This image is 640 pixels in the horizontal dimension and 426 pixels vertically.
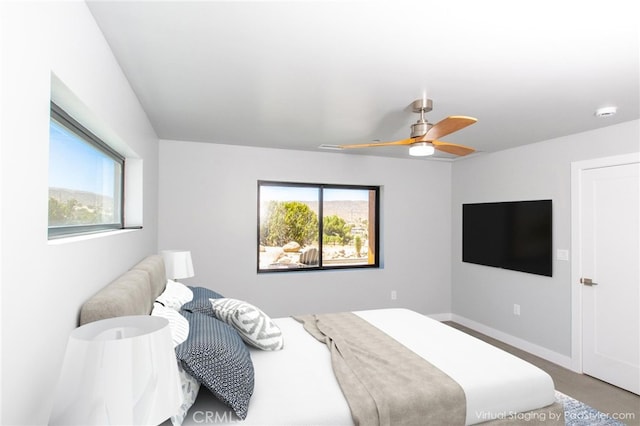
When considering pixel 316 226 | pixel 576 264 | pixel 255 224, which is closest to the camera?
pixel 576 264

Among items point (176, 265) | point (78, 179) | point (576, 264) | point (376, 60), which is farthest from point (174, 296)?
Answer: point (576, 264)

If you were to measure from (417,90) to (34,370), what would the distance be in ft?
8.05

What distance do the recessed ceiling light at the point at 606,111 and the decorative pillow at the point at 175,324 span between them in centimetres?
338

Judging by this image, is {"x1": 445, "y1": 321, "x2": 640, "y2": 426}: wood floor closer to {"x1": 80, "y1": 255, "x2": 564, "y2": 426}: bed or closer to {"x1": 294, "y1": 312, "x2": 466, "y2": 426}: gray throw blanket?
{"x1": 80, "y1": 255, "x2": 564, "y2": 426}: bed

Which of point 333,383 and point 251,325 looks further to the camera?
point 251,325

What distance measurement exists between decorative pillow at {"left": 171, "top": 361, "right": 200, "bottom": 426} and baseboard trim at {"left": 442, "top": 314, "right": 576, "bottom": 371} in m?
3.81

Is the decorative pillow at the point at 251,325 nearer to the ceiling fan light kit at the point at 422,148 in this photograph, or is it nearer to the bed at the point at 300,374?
the bed at the point at 300,374

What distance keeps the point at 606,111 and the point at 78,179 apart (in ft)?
12.2

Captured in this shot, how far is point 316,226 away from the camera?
16.5 ft

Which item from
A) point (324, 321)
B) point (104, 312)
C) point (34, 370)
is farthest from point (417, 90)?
point (34, 370)

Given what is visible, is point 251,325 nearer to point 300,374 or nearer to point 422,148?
point 300,374

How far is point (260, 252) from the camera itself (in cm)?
476

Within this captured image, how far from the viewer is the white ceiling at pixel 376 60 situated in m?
1.60

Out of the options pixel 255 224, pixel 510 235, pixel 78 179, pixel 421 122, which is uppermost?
pixel 421 122
